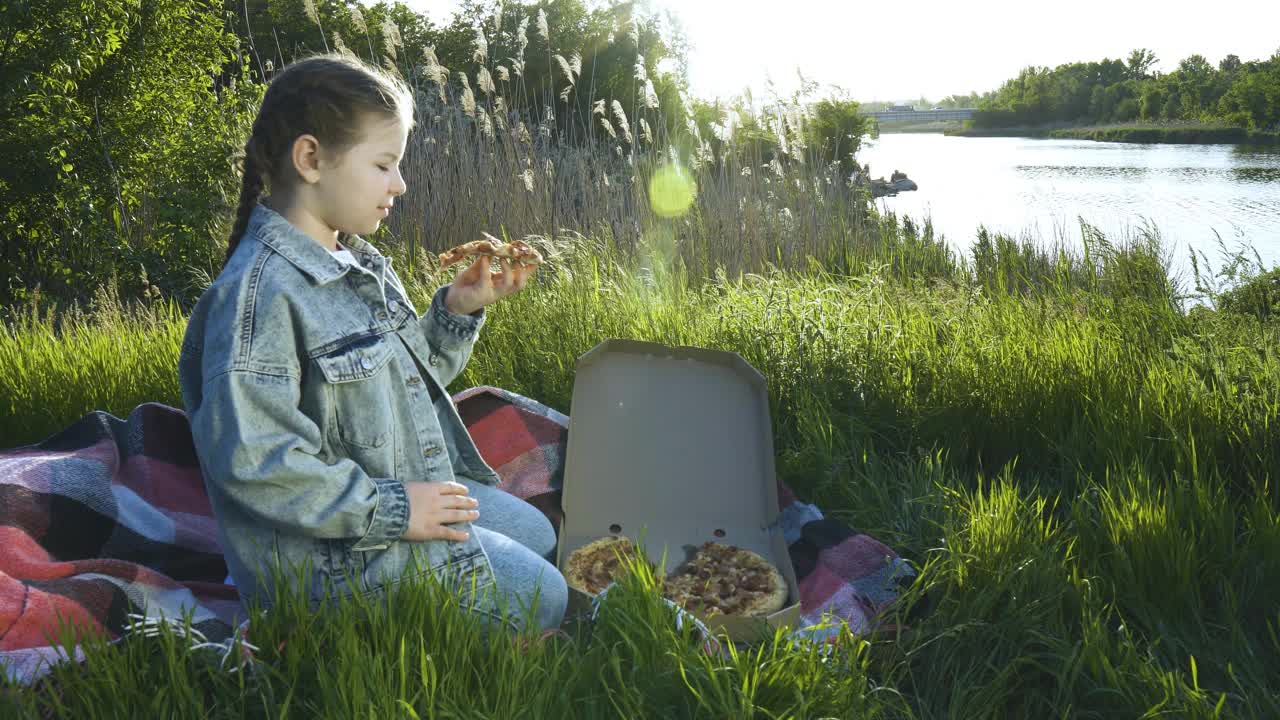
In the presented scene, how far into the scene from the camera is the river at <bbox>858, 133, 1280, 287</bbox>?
7.21m

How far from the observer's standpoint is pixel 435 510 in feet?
5.82

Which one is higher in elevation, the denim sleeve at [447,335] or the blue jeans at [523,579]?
the denim sleeve at [447,335]

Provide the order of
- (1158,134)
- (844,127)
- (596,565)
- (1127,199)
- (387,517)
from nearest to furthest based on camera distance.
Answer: (387,517) → (596,565) → (1127,199) → (844,127) → (1158,134)

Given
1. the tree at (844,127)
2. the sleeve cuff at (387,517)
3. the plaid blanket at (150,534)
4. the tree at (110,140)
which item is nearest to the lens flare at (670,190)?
the plaid blanket at (150,534)

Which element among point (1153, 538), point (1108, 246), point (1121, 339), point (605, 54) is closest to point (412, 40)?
point (605, 54)

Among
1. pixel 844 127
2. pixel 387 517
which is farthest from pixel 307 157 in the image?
pixel 844 127

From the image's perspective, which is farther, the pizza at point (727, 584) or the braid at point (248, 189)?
the pizza at point (727, 584)

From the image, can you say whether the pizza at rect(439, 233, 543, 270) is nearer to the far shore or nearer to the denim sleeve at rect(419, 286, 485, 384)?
the denim sleeve at rect(419, 286, 485, 384)

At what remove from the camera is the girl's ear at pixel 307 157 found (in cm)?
177

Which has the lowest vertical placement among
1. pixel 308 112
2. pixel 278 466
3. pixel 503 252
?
pixel 278 466

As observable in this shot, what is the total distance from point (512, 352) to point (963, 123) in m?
76.2

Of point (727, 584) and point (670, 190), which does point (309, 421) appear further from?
point (670, 190)

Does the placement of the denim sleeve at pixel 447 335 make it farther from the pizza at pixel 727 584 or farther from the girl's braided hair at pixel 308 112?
the pizza at pixel 727 584

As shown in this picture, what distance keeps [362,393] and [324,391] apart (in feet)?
0.24
